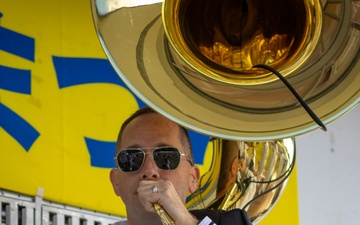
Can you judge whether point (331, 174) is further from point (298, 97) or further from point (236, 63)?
point (298, 97)

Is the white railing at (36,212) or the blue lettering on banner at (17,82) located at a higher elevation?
the blue lettering on banner at (17,82)

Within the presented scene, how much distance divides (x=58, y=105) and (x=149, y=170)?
5.28 feet

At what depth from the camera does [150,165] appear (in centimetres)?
349

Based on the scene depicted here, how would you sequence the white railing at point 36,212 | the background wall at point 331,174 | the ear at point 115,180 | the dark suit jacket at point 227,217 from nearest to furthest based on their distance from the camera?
the dark suit jacket at point 227,217, the ear at point 115,180, the white railing at point 36,212, the background wall at point 331,174

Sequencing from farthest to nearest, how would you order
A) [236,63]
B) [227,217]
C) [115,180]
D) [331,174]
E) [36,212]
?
1. [331,174]
2. [36,212]
3. [236,63]
4. [115,180]
5. [227,217]

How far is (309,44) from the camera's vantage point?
3902 millimetres

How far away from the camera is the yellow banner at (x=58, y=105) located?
4.80m

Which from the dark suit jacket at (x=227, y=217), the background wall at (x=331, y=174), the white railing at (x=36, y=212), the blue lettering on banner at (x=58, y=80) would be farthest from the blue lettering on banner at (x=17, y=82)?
the background wall at (x=331, y=174)

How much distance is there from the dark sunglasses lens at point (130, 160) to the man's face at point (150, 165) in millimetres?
14

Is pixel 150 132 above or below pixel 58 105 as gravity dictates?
below

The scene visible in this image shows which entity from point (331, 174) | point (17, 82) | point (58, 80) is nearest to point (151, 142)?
point (17, 82)

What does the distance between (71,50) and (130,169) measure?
1.75 metres

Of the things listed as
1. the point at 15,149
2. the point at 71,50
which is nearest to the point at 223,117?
the point at 15,149

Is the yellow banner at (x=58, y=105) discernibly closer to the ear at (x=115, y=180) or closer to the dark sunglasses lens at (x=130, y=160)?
the ear at (x=115, y=180)
